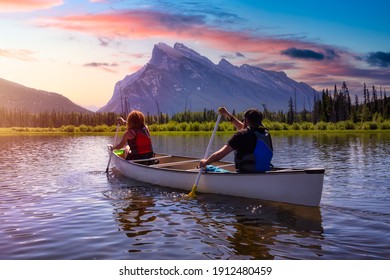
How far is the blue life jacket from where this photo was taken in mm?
10938

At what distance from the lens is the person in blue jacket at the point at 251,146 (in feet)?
35.3

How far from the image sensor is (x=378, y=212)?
416 inches

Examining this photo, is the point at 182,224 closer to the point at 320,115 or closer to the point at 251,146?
the point at 251,146

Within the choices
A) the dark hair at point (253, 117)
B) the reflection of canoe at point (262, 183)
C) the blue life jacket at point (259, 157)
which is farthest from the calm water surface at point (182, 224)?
the dark hair at point (253, 117)

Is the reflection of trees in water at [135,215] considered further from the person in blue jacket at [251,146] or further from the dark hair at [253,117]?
the dark hair at [253,117]

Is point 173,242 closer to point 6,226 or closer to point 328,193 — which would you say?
point 6,226

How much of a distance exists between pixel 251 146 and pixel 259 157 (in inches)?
13.6

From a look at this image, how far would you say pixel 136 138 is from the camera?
16.1 metres

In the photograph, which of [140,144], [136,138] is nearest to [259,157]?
[136,138]

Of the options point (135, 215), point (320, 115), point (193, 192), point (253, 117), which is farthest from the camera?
point (320, 115)

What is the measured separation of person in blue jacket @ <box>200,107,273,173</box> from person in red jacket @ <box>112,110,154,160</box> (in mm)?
4872

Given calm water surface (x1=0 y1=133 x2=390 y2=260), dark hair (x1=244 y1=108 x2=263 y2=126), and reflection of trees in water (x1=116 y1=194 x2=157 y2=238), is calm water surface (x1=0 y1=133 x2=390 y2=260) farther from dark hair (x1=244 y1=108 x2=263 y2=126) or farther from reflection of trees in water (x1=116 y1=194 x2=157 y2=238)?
dark hair (x1=244 y1=108 x2=263 y2=126)

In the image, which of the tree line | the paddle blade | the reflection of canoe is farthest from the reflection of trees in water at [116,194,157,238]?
the tree line

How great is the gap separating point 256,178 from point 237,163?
2.12 ft
